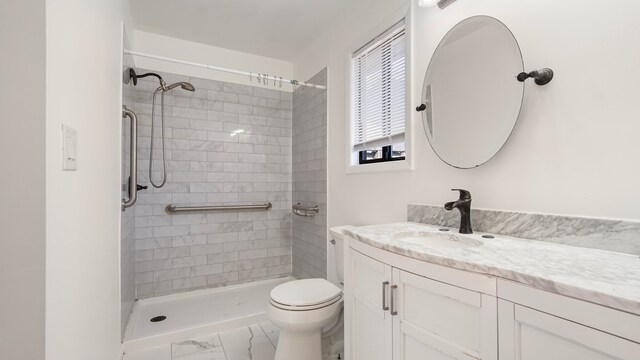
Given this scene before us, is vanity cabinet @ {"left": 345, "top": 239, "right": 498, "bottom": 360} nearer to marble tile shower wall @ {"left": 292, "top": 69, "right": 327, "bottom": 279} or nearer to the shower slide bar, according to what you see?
marble tile shower wall @ {"left": 292, "top": 69, "right": 327, "bottom": 279}

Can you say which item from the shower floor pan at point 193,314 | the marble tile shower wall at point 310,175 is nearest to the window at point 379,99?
the marble tile shower wall at point 310,175

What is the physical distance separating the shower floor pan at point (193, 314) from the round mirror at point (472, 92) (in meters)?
1.93

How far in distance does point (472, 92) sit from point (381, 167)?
0.68 metres

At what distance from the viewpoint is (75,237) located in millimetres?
892

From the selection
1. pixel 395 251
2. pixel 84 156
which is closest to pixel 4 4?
pixel 84 156

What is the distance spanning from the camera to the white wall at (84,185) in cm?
70

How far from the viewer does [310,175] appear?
272 cm

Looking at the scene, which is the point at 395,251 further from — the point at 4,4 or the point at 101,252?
the point at 101,252

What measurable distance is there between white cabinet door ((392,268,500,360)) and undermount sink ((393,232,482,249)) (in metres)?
0.26

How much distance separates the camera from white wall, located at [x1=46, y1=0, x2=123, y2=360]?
2.31ft

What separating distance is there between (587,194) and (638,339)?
0.60 meters

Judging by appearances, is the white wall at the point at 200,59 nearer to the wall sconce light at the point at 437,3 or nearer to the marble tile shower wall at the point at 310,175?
the marble tile shower wall at the point at 310,175

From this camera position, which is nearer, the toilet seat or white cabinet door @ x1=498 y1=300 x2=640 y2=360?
white cabinet door @ x1=498 y1=300 x2=640 y2=360

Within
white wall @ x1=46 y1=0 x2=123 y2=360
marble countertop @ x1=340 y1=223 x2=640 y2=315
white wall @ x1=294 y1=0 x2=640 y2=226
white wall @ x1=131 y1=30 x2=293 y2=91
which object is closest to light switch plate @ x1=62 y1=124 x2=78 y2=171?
white wall @ x1=46 y1=0 x2=123 y2=360
